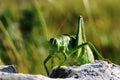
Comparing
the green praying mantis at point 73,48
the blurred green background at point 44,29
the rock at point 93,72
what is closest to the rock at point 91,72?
the rock at point 93,72

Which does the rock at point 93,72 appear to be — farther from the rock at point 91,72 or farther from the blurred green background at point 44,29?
the blurred green background at point 44,29

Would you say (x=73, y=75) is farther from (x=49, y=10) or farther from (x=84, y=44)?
(x=49, y=10)

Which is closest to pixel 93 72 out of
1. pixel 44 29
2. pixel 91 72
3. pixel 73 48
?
pixel 91 72

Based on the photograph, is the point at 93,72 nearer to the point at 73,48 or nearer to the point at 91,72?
the point at 91,72

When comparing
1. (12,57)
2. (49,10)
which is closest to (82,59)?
(12,57)

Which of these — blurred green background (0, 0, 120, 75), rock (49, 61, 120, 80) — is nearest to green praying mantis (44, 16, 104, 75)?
rock (49, 61, 120, 80)

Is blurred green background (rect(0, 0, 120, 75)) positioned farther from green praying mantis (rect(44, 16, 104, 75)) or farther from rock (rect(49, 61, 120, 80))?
rock (rect(49, 61, 120, 80))
